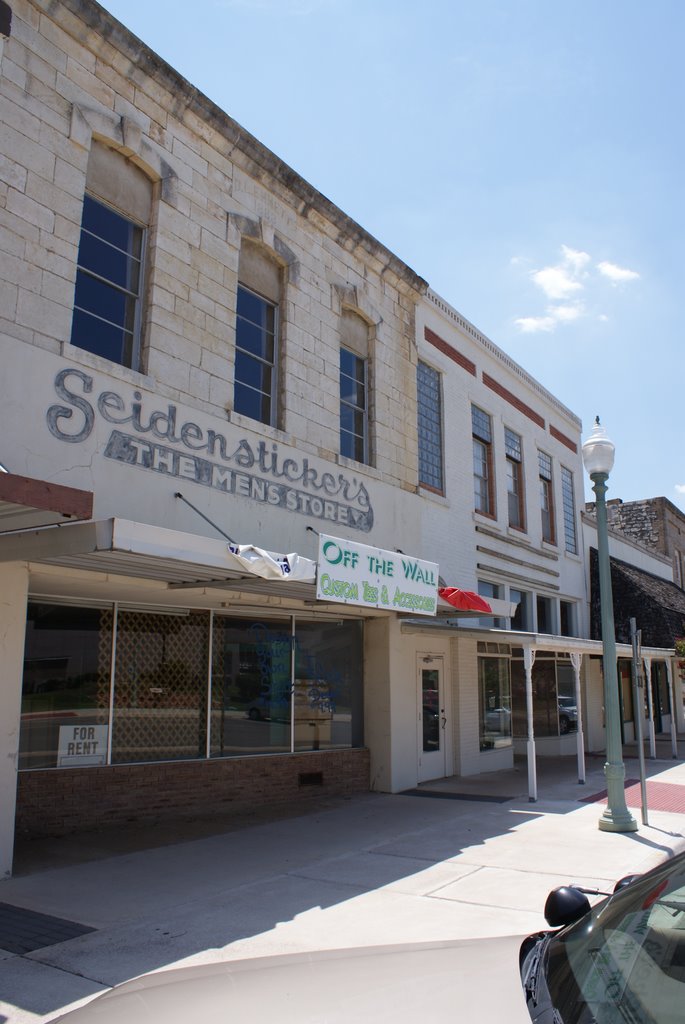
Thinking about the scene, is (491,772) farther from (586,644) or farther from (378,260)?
(378,260)

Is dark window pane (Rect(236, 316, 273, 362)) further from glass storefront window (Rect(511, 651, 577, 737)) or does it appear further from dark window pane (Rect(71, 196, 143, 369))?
glass storefront window (Rect(511, 651, 577, 737))

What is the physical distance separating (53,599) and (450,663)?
27.9 feet

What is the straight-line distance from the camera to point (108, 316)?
9.74 metres

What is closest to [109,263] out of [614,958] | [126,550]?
[126,550]

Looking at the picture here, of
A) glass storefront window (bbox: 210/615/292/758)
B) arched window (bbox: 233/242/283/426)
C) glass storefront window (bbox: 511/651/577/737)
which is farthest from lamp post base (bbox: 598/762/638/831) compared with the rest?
glass storefront window (bbox: 511/651/577/737)

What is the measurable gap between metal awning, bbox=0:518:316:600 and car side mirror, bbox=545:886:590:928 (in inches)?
187

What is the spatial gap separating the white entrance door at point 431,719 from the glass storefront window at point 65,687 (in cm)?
636

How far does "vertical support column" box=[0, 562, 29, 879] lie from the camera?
7840mm

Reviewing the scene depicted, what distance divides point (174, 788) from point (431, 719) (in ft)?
19.3

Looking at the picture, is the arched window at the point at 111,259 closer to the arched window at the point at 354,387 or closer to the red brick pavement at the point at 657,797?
the arched window at the point at 354,387

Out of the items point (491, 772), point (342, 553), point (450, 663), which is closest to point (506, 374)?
point (450, 663)

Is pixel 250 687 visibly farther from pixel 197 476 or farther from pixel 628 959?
→ pixel 628 959

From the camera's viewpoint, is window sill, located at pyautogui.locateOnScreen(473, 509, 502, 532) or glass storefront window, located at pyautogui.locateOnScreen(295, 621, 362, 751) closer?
glass storefront window, located at pyautogui.locateOnScreen(295, 621, 362, 751)

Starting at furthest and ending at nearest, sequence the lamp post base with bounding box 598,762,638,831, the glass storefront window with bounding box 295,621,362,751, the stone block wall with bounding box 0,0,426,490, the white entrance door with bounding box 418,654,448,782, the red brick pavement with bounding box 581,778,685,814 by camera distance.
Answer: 1. the white entrance door with bounding box 418,654,448,782
2. the glass storefront window with bounding box 295,621,362,751
3. the red brick pavement with bounding box 581,778,685,814
4. the lamp post base with bounding box 598,762,638,831
5. the stone block wall with bounding box 0,0,426,490
